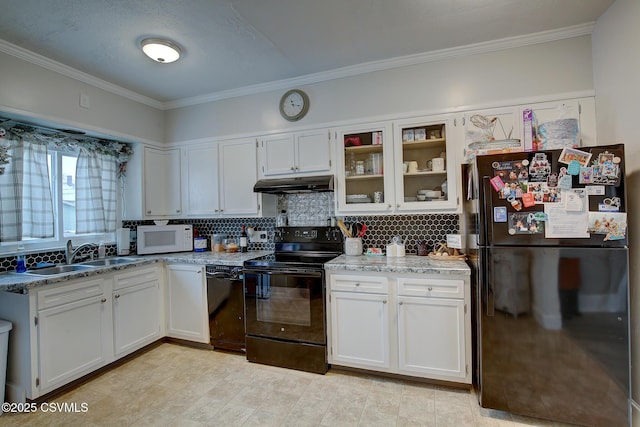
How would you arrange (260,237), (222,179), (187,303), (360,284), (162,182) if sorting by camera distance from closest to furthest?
(360,284) → (187,303) → (222,179) → (260,237) → (162,182)

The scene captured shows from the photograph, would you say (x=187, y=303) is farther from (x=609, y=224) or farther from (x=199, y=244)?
(x=609, y=224)

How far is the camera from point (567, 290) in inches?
68.3

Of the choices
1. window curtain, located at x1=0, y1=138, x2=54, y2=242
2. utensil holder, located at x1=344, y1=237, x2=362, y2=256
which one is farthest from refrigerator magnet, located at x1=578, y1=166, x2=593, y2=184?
window curtain, located at x1=0, y1=138, x2=54, y2=242

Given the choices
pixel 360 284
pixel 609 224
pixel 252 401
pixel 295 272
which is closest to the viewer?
pixel 609 224

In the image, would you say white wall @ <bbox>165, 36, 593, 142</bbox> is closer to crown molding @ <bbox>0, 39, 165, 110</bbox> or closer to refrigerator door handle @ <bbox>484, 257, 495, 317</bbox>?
crown molding @ <bbox>0, 39, 165, 110</bbox>

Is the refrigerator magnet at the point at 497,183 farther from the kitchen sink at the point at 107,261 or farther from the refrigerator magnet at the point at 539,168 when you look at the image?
the kitchen sink at the point at 107,261

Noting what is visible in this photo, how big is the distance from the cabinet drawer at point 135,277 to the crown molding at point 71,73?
1.85 meters

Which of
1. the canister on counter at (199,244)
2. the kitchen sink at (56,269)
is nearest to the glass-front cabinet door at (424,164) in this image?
the canister on counter at (199,244)

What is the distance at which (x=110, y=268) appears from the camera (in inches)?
98.7

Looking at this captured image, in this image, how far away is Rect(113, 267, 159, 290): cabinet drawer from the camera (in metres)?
2.60

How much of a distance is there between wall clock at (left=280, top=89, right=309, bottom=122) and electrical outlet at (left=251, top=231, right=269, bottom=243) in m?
1.28

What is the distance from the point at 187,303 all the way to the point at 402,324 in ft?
6.83

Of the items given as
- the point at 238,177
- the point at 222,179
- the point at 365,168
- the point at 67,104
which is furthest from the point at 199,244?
the point at 365,168

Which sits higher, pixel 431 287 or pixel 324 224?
pixel 324 224
